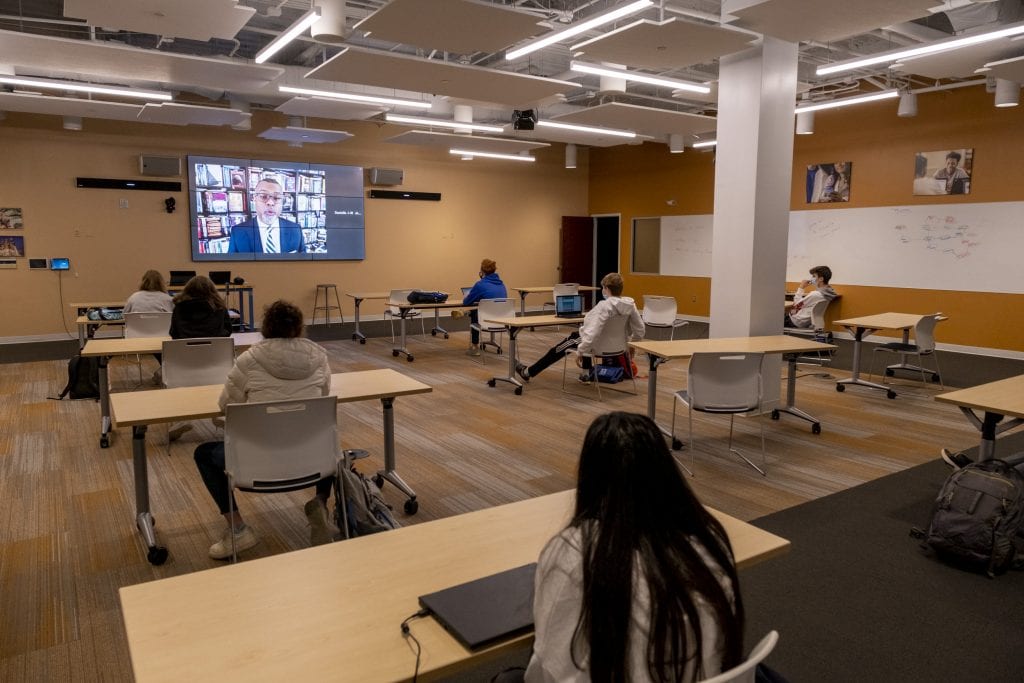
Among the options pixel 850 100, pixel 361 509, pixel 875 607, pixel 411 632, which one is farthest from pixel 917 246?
Result: pixel 411 632

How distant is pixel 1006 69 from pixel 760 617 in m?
6.86

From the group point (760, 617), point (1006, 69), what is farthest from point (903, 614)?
point (1006, 69)

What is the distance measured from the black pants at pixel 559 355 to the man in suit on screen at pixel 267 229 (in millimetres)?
6510

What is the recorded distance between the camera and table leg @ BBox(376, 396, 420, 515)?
415cm

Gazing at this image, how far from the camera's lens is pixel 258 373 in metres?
3.35

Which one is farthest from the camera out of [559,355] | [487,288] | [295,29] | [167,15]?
[487,288]

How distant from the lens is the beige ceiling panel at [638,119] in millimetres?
8945

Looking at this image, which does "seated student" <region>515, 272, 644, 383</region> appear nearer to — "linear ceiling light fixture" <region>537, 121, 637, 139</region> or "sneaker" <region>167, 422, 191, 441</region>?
"sneaker" <region>167, 422, 191, 441</region>

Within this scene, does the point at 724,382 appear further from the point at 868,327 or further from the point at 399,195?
the point at 399,195

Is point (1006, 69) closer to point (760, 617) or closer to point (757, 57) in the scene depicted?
point (757, 57)

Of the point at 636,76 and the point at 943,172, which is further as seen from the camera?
the point at 943,172

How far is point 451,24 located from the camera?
215 inches

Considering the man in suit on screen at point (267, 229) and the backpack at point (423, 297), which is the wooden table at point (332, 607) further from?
the man in suit on screen at point (267, 229)

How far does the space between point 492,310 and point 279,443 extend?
571 centimetres
